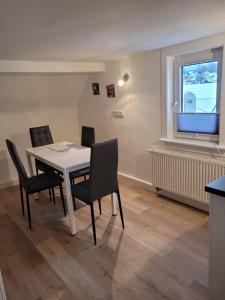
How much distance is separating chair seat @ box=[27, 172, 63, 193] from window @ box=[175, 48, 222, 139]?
168 cm

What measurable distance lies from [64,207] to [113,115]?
1.71m

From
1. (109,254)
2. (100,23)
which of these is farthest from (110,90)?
(109,254)

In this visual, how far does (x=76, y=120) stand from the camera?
4.79m

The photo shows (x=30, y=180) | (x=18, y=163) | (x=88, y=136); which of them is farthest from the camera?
(x=88, y=136)

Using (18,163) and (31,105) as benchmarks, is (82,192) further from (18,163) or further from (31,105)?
(31,105)

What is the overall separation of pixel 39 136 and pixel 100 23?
2446mm

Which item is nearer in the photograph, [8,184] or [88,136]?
[88,136]

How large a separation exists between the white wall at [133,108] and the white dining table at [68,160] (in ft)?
2.90

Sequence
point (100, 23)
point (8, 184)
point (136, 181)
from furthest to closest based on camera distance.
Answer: point (8, 184) < point (136, 181) < point (100, 23)

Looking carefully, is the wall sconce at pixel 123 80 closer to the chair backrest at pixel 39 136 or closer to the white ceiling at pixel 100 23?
the white ceiling at pixel 100 23

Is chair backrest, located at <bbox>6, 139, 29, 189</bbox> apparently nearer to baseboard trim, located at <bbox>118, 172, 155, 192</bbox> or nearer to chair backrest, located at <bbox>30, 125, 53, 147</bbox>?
chair backrest, located at <bbox>30, 125, 53, 147</bbox>

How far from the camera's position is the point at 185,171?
9.45ft

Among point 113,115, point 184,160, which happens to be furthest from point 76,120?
point 184,160

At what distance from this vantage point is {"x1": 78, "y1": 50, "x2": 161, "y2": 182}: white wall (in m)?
3.21
